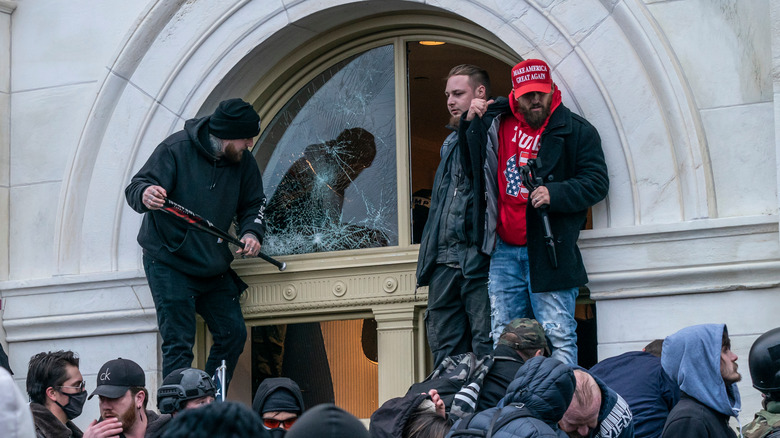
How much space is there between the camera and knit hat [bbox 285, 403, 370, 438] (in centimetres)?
278

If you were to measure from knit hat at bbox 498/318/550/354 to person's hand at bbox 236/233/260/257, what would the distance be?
2.16 metres

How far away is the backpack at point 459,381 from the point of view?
5730 mm

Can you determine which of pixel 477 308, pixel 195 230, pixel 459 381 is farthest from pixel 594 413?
pixel 195 230

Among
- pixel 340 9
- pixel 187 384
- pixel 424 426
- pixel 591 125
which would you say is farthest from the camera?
pixel 340 9

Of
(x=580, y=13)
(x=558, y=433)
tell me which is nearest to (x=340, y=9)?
(x=580, y=13)

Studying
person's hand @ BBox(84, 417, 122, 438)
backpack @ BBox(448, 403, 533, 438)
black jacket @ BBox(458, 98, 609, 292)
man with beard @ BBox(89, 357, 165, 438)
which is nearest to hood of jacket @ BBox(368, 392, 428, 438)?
backpack @ BBox(448, 403, 533, 438)

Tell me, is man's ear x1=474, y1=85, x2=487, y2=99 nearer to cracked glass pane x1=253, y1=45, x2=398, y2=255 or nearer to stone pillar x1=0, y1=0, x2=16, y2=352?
cracked glass pane x1=253, y1=45, x2=398, y2=255

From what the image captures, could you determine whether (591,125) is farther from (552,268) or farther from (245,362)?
(245,362)

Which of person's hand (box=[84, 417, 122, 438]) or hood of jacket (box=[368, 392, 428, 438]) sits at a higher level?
hood of jacket (box=[368, 392, 428, 438])

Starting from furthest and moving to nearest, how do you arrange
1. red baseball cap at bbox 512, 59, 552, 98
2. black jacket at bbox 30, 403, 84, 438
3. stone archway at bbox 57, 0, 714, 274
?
stone archway at bbox 57, 0, 714, 274 → red baseball cap at bbox 512, 59, 552, 98 → black jacket at bbox 30, 403, 84, 438

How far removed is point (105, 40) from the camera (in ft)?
29.2

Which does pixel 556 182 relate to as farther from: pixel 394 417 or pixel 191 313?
pixel 191 313

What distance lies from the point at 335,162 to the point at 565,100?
1.91 metres

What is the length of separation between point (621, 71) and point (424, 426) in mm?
3052
